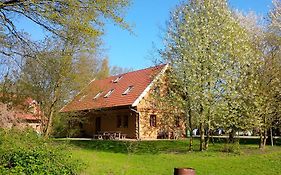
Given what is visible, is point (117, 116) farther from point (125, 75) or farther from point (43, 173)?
point (43, 173)

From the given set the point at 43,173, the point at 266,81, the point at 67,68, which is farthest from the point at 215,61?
the point at 43,173

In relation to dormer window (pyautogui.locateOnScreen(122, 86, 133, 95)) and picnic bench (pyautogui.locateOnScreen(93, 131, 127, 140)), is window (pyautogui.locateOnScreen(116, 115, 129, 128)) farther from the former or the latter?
dormer window (pyautogui.locateOnScreen(122, 86, 133, 95))

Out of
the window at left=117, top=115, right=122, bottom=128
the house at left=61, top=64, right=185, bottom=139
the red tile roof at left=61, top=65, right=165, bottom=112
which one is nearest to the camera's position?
the house at left=61, top=64, right=185, bottom=139

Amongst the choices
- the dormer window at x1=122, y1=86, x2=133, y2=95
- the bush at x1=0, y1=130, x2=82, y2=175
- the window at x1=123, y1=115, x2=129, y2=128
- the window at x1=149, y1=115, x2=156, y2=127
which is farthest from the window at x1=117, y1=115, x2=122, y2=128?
the bush at x1=0, y1=130, x2=82, y2=175

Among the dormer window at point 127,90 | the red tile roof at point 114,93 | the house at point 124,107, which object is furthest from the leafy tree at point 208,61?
the dormer window at point 127,90

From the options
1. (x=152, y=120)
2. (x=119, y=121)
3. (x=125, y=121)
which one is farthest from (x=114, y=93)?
(x=152, y=120)

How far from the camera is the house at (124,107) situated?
31.7m

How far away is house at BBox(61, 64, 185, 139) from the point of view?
1248 inches

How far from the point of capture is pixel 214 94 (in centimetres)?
2197

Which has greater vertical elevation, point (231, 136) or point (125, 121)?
point (125, 121)

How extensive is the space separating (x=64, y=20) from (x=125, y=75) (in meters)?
30.7

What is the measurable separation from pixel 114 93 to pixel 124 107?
153 inches

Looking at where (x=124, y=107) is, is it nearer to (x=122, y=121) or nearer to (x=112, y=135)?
(x=122, y=121)

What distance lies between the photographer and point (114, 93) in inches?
1439
